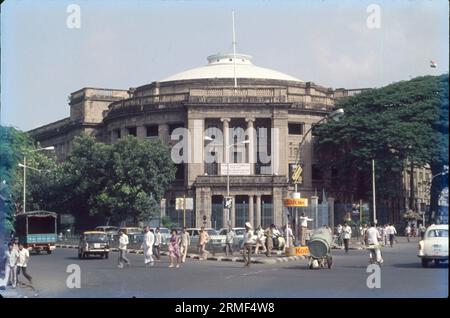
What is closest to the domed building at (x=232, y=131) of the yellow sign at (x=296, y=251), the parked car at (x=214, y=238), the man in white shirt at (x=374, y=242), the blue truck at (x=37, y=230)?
Result: the parked car at (x=214, y=238)

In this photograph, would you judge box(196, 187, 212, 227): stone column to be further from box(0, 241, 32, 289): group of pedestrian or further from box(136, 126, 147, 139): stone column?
box(0, 241, 32, 289): group of pedestrian

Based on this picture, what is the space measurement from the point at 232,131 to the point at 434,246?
1754 inches

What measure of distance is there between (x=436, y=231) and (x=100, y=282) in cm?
1180

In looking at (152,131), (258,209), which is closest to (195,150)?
(152,131)

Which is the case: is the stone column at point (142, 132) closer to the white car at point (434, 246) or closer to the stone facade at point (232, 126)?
the stone facade at point (232, 126)

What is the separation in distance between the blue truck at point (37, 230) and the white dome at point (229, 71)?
3386 cm

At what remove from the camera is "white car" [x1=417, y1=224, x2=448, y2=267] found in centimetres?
2325

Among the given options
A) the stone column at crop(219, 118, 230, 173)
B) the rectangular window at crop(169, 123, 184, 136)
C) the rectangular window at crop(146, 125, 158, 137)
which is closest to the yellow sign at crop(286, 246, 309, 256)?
the stone column at crop(219, 118, 230, 173)

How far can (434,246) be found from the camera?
23.5 metres

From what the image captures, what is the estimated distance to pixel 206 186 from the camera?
205ft

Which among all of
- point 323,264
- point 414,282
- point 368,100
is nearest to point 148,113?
point 368,100

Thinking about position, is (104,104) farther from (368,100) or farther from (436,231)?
(436,231)

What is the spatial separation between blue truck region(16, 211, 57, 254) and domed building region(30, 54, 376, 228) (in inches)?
736

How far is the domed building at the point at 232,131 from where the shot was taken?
62.1 metres
